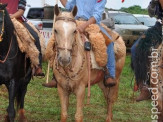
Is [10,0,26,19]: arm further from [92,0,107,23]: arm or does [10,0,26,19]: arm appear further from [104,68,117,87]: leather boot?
[104,68,117,87]: leather boot

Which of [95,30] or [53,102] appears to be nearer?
[95,30]

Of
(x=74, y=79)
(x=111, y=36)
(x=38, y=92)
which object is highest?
(x=111, y=36)

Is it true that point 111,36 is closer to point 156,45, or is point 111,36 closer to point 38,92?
point 156,45

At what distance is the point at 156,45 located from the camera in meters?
7.29

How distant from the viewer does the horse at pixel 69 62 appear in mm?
7043

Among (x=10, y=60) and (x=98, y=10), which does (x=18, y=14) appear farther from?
(x=98, y=10)

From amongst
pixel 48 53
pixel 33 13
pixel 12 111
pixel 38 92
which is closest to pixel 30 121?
pixel 12 111

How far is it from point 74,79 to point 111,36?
1743mm

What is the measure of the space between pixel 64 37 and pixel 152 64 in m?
1.44

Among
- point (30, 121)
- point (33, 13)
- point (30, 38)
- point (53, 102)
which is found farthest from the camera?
point (33, 13)

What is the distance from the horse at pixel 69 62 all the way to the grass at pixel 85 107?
4.64 feet

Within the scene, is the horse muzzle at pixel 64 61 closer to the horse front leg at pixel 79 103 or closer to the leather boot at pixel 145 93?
the horse front leg at pixel 79 103

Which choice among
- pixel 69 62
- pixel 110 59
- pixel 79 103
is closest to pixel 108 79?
pixel 110 59

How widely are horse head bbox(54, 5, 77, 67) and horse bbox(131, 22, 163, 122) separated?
1179 mm
